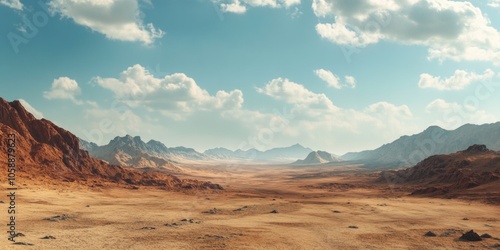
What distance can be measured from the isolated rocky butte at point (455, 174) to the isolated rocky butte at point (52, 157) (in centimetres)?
5799

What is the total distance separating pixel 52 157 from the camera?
81.6 meters

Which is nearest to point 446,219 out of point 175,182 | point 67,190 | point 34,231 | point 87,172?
point 34,231

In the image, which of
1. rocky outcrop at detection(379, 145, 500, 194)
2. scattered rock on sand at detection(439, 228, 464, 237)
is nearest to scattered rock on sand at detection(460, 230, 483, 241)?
scattered rock on sand at detection(439, 228, 464, 237)

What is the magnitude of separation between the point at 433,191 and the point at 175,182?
6373 centimetres

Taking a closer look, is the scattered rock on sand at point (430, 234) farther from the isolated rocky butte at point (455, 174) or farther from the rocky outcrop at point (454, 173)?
the rocky outcrop at point (454, 173)

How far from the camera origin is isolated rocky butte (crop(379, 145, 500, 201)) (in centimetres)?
7162

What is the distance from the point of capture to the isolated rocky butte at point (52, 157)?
7375 cm

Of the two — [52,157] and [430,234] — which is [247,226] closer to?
[430,234]

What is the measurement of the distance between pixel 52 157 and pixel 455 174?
100 meters

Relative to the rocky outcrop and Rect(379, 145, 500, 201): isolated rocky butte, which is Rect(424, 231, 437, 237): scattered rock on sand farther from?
the rocky outcrop

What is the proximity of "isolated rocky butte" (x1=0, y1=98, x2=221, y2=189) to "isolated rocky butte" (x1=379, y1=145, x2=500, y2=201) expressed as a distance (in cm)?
5799

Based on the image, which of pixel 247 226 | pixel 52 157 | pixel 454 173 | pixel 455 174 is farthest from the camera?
pixel 454 173

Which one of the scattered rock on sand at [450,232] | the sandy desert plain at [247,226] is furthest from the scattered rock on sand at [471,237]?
the scattered rock on sand at [450,232]

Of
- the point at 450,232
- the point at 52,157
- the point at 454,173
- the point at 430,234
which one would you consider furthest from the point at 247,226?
the point at 454,173
